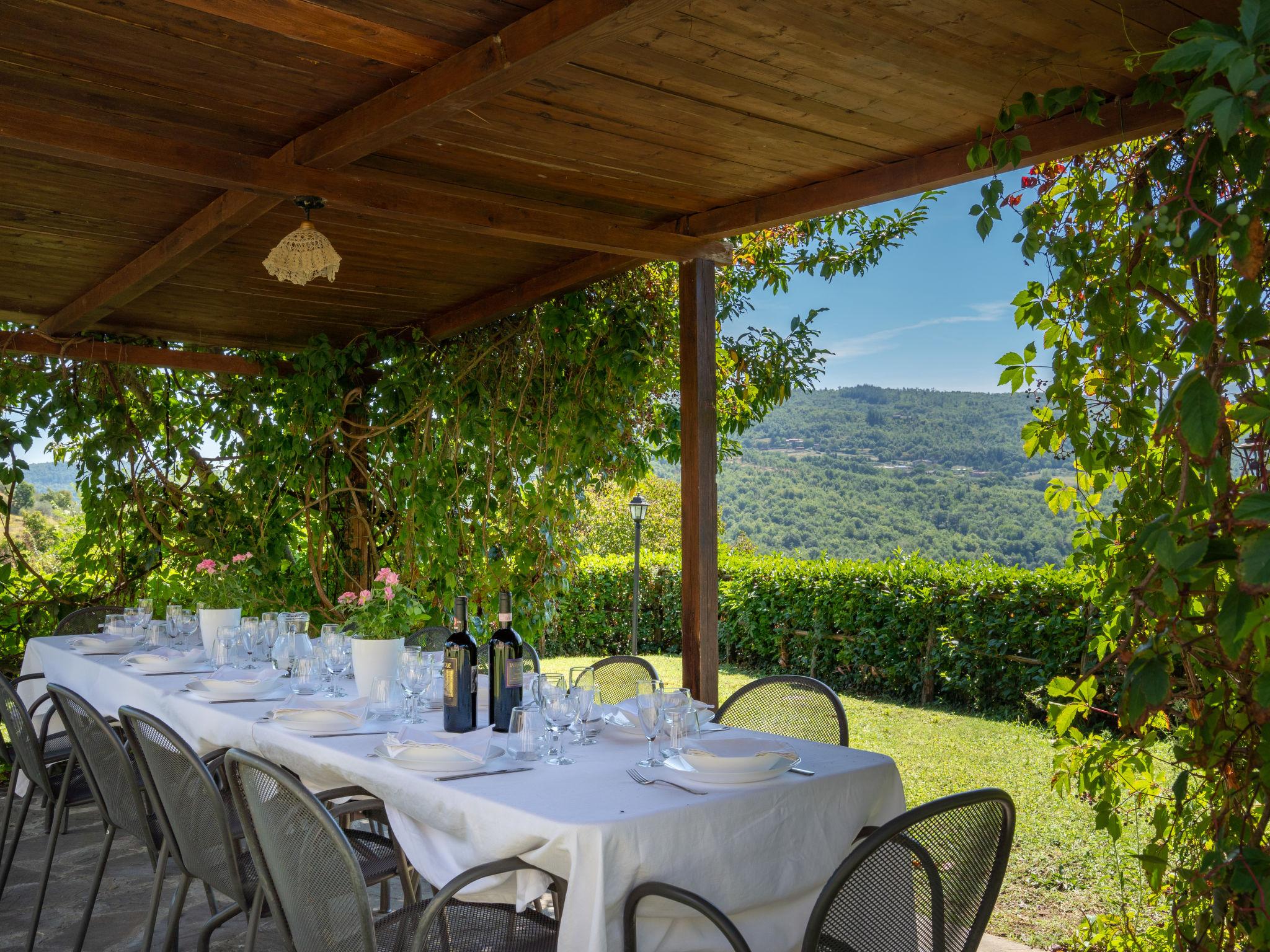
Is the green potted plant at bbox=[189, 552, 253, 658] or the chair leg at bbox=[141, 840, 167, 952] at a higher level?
the green potted plant at bbox=[189, 552, 253, 658]

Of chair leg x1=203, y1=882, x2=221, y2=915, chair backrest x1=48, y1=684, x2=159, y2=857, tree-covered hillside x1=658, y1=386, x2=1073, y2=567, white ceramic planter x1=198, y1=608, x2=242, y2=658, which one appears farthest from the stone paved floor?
tree-covered hillside x1=658, y1=386, x2=1073, y2=567

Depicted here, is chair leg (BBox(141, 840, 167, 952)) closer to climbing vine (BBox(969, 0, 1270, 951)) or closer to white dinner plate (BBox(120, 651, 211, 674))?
white dinner plate (BBox(120, 651, 211, 674))

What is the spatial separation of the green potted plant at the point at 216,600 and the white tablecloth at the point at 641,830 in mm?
1686

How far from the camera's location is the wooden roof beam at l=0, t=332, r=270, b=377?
236 inches

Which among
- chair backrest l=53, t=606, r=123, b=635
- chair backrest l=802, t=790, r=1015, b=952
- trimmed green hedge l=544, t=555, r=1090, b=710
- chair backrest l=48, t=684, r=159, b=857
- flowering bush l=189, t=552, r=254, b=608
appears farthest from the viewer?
trimmed green hedge l=544, t=555, r=1090, b=710

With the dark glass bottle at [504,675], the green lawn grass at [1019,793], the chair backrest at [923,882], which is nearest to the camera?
the chair backrest at [923,882]

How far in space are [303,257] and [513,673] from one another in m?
1.64

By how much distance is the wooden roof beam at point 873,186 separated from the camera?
110 inches

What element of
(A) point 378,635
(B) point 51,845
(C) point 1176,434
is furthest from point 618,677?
(C) point 1176,434

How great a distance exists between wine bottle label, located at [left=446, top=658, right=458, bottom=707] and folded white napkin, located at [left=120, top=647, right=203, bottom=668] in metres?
1.74

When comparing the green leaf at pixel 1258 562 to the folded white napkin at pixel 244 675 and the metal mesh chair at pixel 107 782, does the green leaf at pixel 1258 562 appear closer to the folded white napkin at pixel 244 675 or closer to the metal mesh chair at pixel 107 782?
the metal mesh chair at pixel 107 782

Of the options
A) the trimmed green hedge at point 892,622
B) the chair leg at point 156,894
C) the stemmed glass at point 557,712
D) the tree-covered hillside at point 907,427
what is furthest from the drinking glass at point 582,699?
the tree-covered hillside at point 907,427

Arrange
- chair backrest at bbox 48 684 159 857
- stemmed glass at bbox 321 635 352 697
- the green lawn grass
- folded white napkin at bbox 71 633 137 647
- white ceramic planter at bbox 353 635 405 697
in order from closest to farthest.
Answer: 1. chair backrest at bbox 48 684 159 857
2. white ceramic planter at bbox 353 635 405 697
3. stemmed glass at bbox 321 635 352 697
4. the green lawn grass
5. folded white napkin at bbox 71 633 137 647

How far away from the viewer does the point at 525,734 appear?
2371 millimetres
